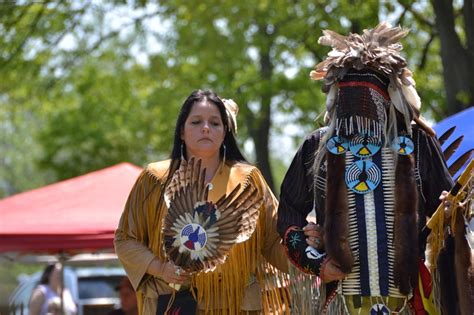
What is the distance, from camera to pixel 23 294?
1023cm

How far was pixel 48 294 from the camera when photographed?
29.4 ft

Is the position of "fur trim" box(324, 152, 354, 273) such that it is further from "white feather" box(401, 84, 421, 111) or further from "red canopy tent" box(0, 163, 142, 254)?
"red canopy tent" box(0, 163, 142, 254)

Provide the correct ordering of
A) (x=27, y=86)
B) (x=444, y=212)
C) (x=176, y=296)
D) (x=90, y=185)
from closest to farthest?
(x=444, y=212) → (x=176, y=296) → (x=90, y=185) → (x=27, y=86)

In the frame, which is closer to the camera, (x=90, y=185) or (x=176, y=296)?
(x=176, y=296)

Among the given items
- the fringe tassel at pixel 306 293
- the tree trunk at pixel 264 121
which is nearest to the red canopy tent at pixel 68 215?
the fringe tassel at pixel 306 293

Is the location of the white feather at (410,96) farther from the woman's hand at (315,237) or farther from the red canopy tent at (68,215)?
the red canopy tent at (68,215)

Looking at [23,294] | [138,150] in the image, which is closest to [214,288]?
[23,294]

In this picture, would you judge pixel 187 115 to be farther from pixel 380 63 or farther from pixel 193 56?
pixel 193 56

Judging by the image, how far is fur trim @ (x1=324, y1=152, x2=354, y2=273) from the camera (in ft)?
12.7

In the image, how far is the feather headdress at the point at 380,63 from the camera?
3.99 metres

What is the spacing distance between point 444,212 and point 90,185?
15.0ft

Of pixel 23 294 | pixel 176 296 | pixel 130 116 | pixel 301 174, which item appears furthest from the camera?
pixel 130 116

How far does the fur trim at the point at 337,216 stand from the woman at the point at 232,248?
2.13 feet

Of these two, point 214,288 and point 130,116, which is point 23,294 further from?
point 130,116
